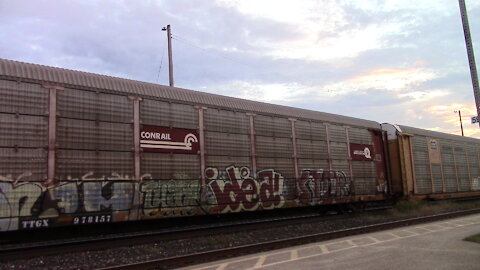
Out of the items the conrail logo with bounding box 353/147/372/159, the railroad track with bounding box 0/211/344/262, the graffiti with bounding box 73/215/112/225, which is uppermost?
the conrail logo with bounding box 353/147/372/159

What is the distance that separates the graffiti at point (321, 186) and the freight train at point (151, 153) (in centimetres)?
4

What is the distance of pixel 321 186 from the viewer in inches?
560

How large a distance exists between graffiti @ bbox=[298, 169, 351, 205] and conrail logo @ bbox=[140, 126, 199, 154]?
4579 mm

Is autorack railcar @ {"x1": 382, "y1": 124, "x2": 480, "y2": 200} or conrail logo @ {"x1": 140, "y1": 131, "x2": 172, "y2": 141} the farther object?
autorack railcar @ {"x1": 382, "y1": 124, "x2": 480, "y2": 200}


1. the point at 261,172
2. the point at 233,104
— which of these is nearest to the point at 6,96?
the point at 233,104

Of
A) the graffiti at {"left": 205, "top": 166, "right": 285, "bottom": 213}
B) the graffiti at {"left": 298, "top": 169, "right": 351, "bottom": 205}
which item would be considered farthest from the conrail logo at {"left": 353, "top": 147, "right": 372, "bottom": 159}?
the graffiti at {"left": 205, "top": 166, "right": 285, "bottom": 213}

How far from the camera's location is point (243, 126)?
12.3 m

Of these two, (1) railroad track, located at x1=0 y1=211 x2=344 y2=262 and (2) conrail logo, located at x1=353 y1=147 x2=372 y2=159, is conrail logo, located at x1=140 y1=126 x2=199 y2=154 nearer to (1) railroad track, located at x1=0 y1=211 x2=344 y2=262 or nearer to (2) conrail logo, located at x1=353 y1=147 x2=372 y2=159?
(1) railroad track, located at x1=0 y1=211 x2=344 y2=262

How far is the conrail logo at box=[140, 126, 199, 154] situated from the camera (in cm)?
989

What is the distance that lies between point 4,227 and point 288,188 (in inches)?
329

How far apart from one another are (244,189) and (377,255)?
466 cm

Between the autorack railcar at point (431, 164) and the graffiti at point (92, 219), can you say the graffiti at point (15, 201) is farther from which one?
the autorack railcar at point (431, 164)

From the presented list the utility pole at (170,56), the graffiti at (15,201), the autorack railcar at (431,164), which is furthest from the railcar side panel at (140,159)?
the utility pole at (170,56)

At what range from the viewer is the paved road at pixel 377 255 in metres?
7.26
